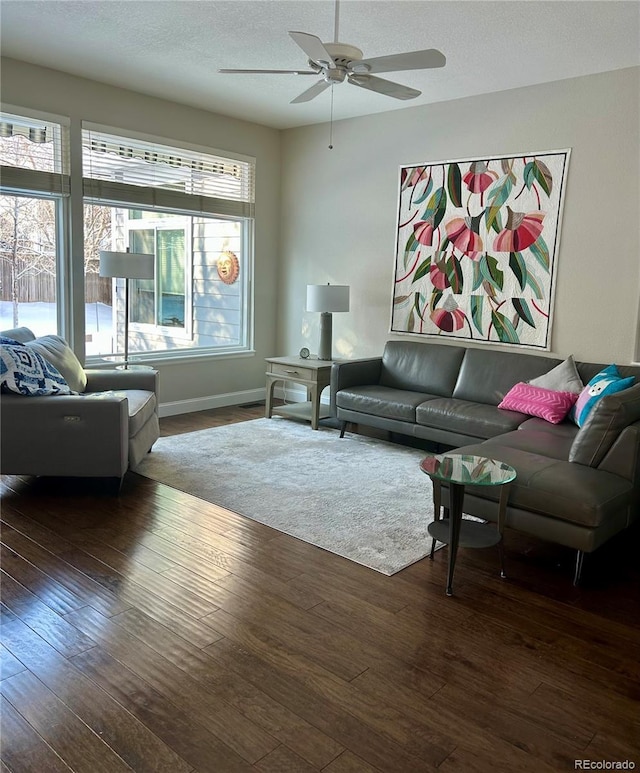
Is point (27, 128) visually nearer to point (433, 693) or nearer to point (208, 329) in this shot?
point (208, 329)

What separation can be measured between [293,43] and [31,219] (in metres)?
2.45

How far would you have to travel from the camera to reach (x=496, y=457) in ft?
11.1

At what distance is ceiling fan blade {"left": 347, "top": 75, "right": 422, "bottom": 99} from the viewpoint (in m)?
3.40

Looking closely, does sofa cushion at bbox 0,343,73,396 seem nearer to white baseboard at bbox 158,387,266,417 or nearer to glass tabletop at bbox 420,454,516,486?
white baseboard at bbox 158,387,266,417

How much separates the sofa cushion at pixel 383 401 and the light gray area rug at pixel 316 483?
0.30 m

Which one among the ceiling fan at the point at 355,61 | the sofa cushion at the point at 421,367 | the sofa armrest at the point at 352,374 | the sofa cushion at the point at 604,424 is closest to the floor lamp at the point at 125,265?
the sofa armrest at the point at 352,374

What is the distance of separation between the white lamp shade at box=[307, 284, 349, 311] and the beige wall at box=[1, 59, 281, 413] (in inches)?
47.4

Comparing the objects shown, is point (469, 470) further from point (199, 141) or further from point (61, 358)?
point (199, 141)

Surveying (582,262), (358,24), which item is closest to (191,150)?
(358,24)

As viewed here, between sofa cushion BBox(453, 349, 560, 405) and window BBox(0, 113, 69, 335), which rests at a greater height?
window BBox(0, 113, 69, 335)

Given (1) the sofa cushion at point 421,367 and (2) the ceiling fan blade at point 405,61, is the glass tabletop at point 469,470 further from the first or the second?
(1) the sofa cushion at point 421,367

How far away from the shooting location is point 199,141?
6.09m

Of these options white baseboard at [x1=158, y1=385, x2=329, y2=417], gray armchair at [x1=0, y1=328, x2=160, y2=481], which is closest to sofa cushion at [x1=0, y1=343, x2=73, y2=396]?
gray armchair at [x1=0, y1=328, x2=160, y2=481]

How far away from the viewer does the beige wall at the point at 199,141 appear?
16.2ft
